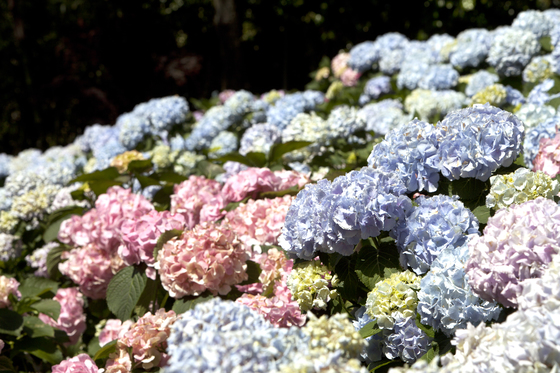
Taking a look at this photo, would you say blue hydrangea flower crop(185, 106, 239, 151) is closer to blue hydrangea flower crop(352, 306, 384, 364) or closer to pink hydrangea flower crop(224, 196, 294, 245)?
pink hydrangea flower crop(224, 196, 294, 245)

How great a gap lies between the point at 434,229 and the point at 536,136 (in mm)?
969

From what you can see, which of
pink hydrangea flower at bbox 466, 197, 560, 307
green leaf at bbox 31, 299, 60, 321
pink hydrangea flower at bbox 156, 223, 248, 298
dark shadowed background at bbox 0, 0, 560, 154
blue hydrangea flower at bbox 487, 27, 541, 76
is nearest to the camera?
pink hydrangea flower at bbox 466, 197, 560, 307

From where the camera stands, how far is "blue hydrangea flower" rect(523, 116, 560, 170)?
2129mm

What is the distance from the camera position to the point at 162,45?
10.1 metres

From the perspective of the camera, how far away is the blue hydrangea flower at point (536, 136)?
83.8 inches

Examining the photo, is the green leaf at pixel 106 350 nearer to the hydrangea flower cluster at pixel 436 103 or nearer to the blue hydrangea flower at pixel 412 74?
the hydrangea flower cluster at pixel 436 103

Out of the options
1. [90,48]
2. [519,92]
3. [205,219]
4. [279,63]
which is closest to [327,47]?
[279,63]

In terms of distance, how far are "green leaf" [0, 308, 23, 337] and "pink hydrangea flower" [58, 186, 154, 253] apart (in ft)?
1.40

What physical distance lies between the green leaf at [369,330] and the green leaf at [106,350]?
0.83 m

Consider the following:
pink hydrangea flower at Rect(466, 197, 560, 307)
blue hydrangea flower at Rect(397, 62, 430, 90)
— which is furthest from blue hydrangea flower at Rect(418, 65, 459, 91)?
pink hydrangea flower at Rect(466, 197, 560, 307)

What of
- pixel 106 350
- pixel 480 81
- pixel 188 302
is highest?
pixel 480 81

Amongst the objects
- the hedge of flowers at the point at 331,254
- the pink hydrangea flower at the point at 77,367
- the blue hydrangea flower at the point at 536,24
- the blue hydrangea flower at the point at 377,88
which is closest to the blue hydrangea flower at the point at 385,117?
the hedge of flowers at the point at 331,254

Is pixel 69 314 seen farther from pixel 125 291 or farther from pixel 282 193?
pixel 282 193

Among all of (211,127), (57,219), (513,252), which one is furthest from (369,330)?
(211,127)
